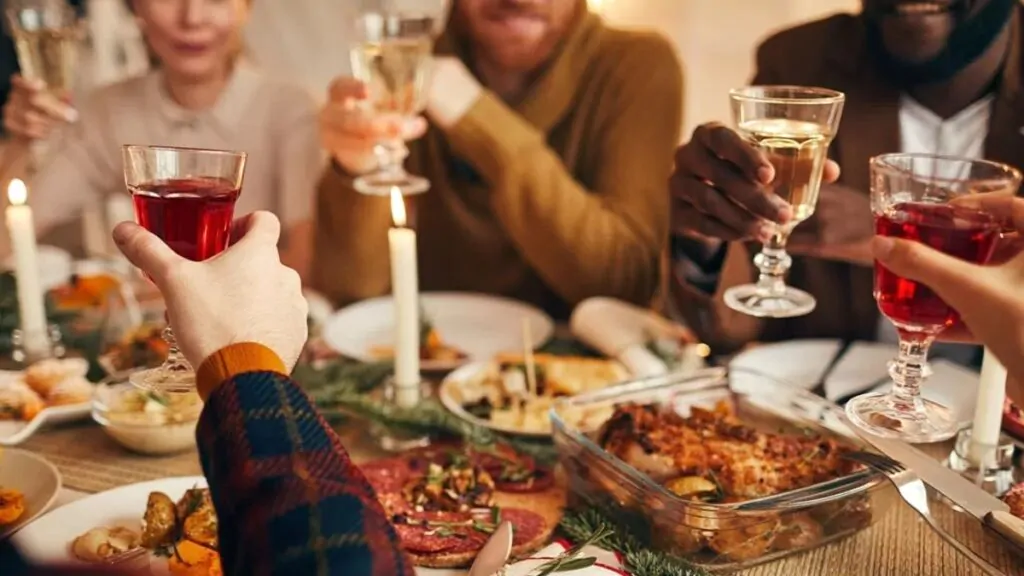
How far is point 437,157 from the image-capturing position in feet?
7.45

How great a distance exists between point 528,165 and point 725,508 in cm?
116

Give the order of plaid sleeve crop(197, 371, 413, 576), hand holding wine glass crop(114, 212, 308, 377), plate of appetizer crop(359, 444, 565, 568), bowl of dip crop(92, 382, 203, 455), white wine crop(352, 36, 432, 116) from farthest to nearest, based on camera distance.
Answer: white wine crop(352, 36, 432, 116)
bowl of dip crop(92, 382, 203, 455)
plate of appetizer crop(359, 444, 565, 568)
hand holding wine glass crop(114, 212, 308, 377)
plaid sleeve crop(197, 371, 413, 576)

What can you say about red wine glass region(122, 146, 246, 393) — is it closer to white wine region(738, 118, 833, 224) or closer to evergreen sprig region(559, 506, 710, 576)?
evergreen sprig region(559, 506, 710, 576)

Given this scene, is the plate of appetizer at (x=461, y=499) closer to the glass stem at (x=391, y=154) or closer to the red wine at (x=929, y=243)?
the red wine at (x=929, y=243)

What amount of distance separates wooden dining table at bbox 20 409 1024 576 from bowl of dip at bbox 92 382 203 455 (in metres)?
0.02

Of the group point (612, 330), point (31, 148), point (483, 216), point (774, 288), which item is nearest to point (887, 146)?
point (612, 330)

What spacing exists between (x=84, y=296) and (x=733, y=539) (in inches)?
55.1

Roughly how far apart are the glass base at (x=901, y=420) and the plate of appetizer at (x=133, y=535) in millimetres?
672

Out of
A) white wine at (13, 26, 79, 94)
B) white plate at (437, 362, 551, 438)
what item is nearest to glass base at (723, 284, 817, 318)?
white plate at (437, 362, 551, 438)

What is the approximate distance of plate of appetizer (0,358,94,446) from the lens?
1294mm

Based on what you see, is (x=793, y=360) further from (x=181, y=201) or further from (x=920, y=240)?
(x=181, y=201)

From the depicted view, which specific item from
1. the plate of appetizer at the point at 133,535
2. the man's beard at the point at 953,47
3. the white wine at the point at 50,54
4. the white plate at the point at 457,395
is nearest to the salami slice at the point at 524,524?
the white plate at the point at 457,395

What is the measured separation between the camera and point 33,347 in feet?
5.03

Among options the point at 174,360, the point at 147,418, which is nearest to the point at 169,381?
the point at 174,360
